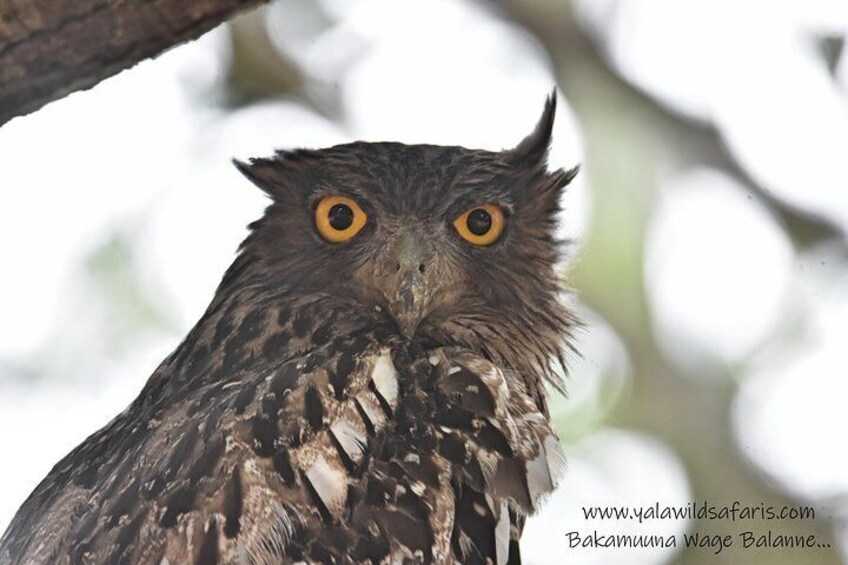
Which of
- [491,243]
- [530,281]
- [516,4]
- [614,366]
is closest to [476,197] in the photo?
[491,243]

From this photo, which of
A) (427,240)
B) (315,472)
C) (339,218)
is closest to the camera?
(315,472)

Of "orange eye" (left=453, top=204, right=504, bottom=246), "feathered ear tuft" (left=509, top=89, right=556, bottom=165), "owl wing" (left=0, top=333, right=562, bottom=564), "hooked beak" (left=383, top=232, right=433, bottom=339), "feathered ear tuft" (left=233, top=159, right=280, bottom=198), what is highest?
"feathered ear tuft" (left=509, top=89, right=556, bottom=165)

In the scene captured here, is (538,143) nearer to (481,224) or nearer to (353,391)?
(481,224)

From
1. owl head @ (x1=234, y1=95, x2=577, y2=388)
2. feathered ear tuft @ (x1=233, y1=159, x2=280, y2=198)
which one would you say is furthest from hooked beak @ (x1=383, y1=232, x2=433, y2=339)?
feathered ear tuft @ (x1=233, y1=159, x2=280, y2=198)

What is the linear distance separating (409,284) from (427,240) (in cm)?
19

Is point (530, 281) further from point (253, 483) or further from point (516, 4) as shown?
point (516, 4)

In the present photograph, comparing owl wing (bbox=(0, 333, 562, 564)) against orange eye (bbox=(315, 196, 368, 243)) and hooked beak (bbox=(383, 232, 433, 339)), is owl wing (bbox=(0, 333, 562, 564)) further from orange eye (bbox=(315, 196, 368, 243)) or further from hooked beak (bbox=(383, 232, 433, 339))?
orange eye (bbox=(315, 196, 368, 243))

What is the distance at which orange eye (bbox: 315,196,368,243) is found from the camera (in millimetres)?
3924

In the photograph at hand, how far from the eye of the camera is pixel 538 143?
4422 millimetres

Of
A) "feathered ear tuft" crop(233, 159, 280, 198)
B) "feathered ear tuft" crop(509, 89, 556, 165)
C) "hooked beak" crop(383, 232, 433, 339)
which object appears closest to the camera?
"hooked beak" crop(383, 232, 433, 339)

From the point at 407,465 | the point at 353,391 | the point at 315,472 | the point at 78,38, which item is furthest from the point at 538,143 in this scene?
the point at 78,38

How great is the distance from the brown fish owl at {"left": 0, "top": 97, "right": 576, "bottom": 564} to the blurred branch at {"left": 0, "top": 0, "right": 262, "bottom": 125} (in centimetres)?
100

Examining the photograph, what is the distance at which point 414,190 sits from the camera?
3.86 m

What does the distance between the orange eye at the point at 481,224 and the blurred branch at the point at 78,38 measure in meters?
1.45
